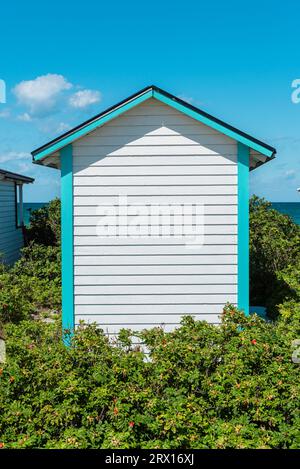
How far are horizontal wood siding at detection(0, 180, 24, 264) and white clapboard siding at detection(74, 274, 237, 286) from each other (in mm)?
10057

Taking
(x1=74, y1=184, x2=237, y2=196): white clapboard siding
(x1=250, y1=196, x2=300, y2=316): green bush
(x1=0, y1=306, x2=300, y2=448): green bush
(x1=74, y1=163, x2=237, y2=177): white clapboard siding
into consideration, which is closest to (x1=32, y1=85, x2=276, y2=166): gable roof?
(x1=74, y1=163, x2=237, y2=177): white clapboard siding

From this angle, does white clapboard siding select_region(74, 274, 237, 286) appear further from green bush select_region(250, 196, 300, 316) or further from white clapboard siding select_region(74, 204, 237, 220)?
green bush select_region(250, 196, 300, 316)

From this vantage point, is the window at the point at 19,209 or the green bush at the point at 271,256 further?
the window at the point at 19,209

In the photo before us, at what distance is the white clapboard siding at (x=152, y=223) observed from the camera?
773 cm

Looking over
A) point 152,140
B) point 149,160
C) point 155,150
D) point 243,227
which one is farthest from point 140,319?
point 152,140

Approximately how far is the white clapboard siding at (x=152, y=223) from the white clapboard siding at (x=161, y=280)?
0.6 inches

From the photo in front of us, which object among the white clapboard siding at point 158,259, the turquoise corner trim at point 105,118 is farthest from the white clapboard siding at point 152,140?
the white clapboard siding at point 158,259

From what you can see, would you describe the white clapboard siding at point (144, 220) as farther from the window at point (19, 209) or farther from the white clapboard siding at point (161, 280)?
the window at point (19, 209)

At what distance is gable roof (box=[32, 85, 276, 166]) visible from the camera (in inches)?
296

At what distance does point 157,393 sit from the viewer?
5355mm

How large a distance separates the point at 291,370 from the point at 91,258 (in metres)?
3.58

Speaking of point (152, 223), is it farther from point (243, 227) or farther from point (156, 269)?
point (243, 227)
